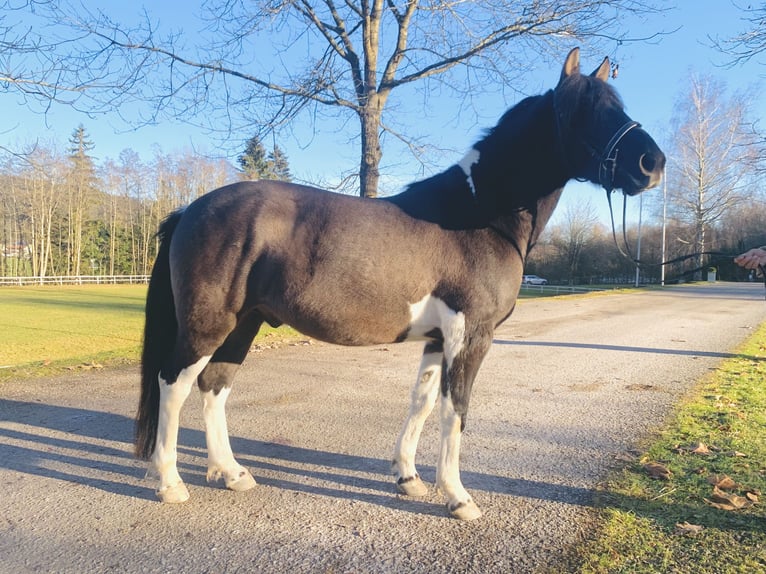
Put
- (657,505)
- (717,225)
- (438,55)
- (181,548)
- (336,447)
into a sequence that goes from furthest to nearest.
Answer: (717,225), (438,55), (336,447), (657,505), (181,548)

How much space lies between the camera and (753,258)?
117 inches

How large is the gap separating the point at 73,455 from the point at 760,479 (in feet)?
15.3

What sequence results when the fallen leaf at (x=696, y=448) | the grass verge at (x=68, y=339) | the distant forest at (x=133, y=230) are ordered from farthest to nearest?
the distant forest at (x=133, y=230) < the grass verge at (x=68, y=339) < the fallen leaf at (x=696, y=448)

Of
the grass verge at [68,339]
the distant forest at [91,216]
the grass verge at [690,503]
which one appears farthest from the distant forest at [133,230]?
the grass verge at [690,503]

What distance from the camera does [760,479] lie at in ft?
9.57

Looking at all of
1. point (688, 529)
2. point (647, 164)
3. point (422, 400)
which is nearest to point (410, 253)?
→ point (422, 400)

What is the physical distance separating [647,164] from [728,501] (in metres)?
1.96

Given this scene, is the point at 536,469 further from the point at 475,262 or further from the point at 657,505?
the point at 475,262

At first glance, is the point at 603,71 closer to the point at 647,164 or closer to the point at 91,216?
the point at 647,164

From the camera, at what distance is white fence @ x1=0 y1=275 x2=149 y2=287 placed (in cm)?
4097

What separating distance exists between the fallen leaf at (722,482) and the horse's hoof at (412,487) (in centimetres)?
178

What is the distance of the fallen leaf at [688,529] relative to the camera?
7.63ft

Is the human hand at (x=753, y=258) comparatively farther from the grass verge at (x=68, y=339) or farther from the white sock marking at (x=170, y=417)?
the grass verge at (x=68, y=339)

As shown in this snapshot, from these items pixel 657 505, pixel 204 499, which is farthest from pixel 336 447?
pixel 657 505
